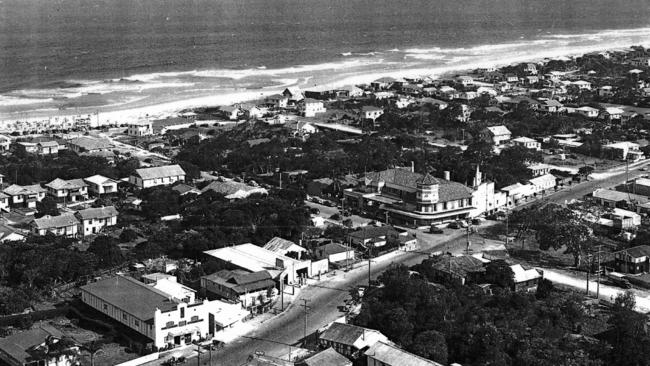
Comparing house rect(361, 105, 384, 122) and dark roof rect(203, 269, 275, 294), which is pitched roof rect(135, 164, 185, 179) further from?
house rect(361, 105, 384, 122)

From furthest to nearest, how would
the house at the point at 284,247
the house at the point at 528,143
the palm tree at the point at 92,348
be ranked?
1. the house at the point at 528,143
2. the house at the point at 284,247
3. the palm tree at the point at 92,348

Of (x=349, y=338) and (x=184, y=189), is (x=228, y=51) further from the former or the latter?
(x=349, y=338)

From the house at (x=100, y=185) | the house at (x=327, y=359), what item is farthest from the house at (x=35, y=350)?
the house at (x=100, y=185)

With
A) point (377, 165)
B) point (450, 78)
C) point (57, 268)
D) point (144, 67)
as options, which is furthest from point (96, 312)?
point (144, 67)

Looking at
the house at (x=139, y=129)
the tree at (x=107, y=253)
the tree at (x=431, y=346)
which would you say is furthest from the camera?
the house at (x=139, y=129)

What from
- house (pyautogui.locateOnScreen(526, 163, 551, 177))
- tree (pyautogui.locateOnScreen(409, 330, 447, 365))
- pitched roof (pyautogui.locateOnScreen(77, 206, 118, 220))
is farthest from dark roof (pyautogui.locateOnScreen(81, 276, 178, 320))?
house (pyautogui.locateOnScreen(526, 163, 551, 177))

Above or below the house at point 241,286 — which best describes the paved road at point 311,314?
below

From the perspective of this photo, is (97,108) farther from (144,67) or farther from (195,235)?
(195,235)

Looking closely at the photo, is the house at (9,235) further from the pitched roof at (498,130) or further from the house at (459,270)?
the pitched roof at (498,130)
